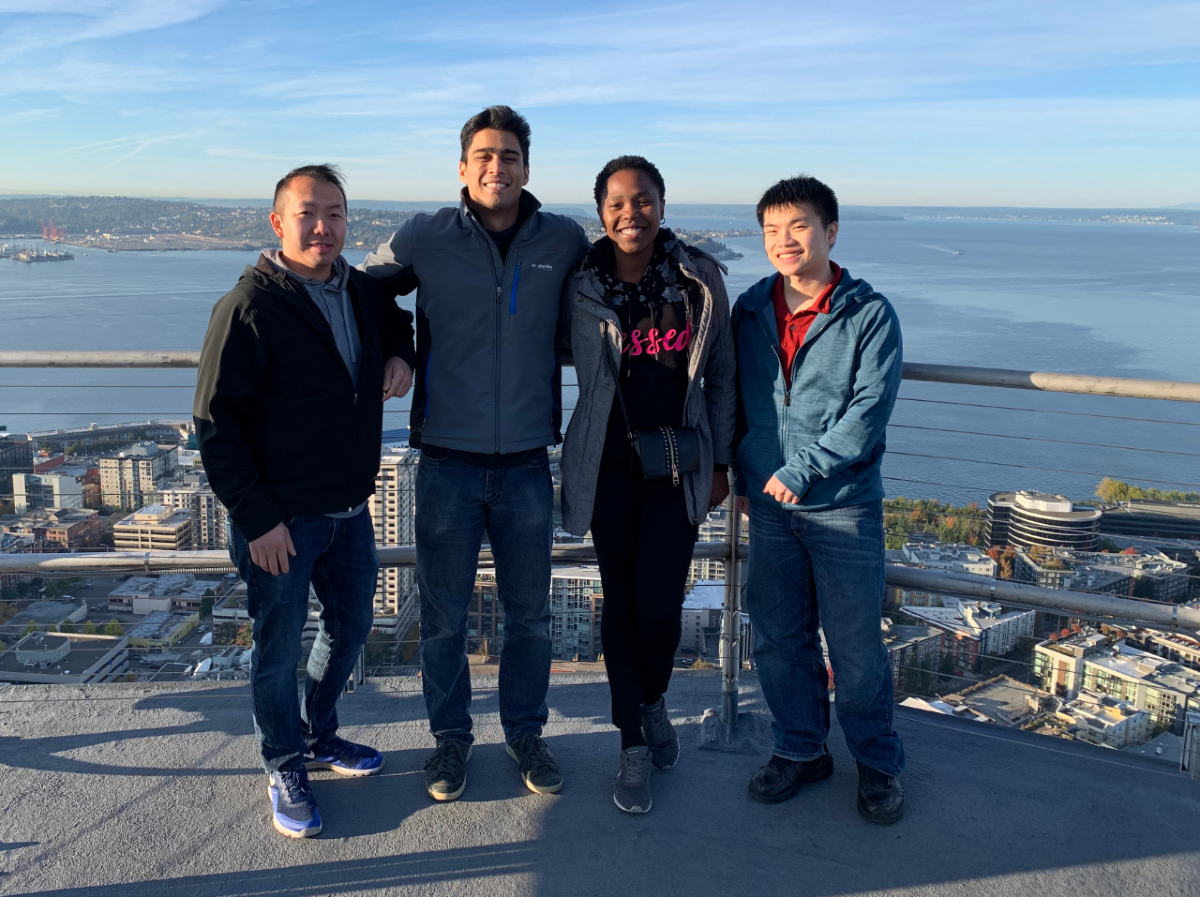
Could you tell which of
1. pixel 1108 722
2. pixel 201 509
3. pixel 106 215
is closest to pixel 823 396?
pixel 1108 722

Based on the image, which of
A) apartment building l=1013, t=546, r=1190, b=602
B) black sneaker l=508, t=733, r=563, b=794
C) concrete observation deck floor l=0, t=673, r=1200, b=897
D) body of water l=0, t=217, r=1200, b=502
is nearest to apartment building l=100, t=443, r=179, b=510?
body of water l=0, t=217, r=1200, b=502

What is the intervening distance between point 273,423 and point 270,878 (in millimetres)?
1070

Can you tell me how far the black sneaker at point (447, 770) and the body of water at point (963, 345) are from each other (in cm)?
99

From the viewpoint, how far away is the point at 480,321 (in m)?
2.28

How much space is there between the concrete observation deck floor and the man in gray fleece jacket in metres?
0.20

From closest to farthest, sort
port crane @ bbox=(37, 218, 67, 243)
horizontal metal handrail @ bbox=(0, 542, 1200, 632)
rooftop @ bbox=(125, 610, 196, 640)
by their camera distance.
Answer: horizontal metal handrail @ bbox=(0, 542, 1200, 632), rooftop @ bbox=(125, 610, 196, 640), port crane @ bbox=(37, 218, 67, 243)

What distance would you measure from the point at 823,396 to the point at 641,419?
0.47 metres

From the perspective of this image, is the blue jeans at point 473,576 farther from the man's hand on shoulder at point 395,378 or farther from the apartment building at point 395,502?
the apartment building at point 395,502

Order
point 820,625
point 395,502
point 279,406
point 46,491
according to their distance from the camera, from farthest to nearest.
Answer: point 46,491 → point 395,502 → point 820,625 → point 279,406

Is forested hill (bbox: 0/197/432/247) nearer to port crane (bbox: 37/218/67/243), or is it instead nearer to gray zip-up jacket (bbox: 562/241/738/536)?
port crane (bbox: 37/218/67/243)

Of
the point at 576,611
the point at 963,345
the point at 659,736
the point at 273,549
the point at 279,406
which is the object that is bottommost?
the point at 659,736

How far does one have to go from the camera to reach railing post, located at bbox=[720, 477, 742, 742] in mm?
2750

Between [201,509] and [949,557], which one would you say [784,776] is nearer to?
[949,557]

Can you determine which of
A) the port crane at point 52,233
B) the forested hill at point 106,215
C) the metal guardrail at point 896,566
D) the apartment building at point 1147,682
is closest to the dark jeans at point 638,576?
the metal guardrail at point 896,566
